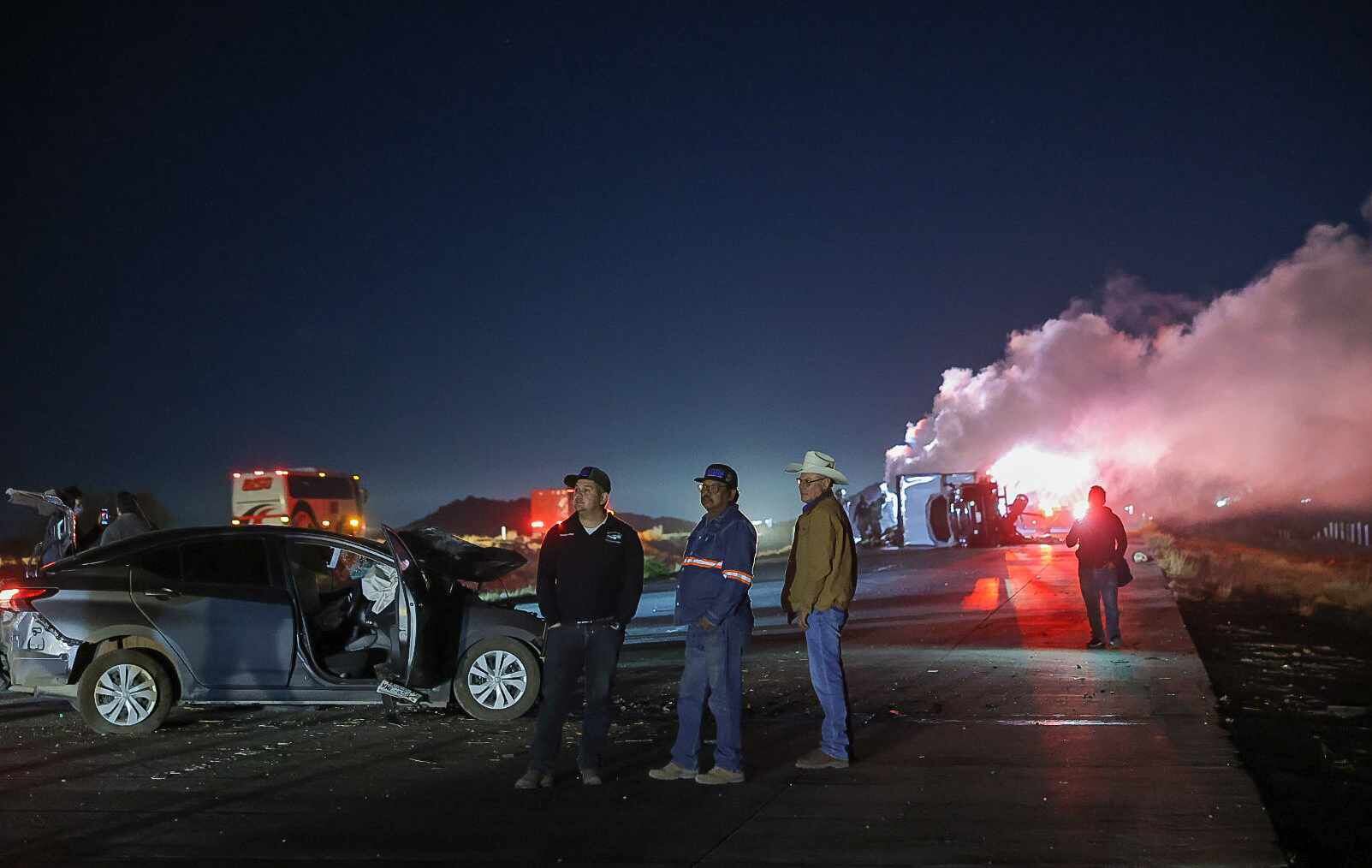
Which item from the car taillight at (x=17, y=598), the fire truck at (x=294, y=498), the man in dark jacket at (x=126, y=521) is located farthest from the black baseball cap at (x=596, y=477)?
the fire truck at (x=294, y=498)

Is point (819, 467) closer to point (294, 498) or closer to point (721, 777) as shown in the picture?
point (721, 777)

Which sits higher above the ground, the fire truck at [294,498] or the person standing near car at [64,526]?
the fire truck at [294,498]

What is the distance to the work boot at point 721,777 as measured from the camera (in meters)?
7.36

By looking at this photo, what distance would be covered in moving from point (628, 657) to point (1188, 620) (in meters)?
8.55

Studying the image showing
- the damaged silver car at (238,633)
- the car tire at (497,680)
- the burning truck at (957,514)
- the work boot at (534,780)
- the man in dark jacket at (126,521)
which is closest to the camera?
the work boot at (534,780)

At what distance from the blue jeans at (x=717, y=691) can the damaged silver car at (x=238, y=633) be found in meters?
2.71

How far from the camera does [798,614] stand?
7.84m

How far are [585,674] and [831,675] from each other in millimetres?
1509

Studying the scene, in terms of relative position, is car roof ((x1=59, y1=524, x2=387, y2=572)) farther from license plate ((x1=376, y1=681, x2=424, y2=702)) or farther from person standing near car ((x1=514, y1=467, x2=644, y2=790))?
person standing near car ((x1=514, y1=467, x2=644, y2=790))

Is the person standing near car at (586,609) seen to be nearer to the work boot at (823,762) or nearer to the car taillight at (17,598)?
the work boot at (823,762)

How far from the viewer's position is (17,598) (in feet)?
30.8

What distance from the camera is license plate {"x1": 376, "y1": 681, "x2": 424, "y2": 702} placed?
9.45 meters

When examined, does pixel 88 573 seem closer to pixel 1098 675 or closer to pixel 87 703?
pixel 87 703

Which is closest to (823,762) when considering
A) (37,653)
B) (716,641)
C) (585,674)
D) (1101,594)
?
(716,641)
